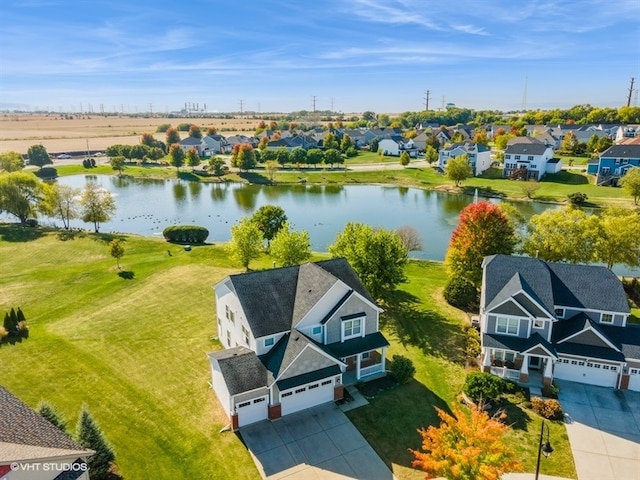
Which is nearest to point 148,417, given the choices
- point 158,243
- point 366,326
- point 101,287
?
point 366,326

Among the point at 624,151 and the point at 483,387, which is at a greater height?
the point at 624,151

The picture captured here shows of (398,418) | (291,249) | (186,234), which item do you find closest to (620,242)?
(398,418)

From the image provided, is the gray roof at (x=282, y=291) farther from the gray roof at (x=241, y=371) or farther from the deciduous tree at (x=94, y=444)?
the deciduous tree at (x=94, y=444)

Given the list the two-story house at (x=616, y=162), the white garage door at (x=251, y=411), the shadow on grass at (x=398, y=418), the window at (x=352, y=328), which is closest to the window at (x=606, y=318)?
the shadow on grass at (x=398, y=418)

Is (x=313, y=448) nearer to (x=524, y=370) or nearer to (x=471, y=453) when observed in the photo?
(x=471, y=453)

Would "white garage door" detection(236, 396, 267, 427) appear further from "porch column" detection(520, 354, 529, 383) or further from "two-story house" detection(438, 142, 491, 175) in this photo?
"two-story house" detection(438, 142, 491, 175)

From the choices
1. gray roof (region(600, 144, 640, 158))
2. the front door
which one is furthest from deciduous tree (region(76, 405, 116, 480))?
gray roof (region(600, 144, 640, 158))

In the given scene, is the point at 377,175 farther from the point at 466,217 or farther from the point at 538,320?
the point at 538,320
